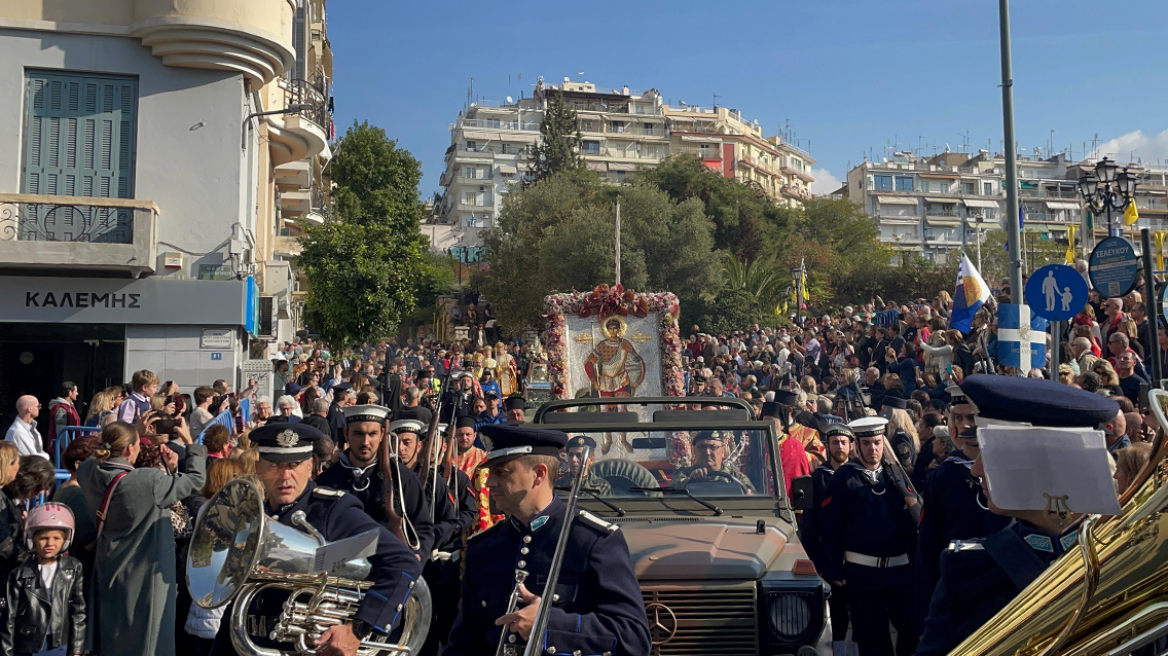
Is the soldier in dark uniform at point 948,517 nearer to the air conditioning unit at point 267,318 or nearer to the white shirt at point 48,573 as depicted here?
the white shirt at point 48,573

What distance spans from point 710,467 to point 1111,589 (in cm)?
414

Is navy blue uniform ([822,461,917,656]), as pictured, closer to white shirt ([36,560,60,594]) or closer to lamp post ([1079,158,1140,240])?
white shirt ([36,560,60,594])

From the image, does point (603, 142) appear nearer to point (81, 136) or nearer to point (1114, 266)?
point (81, 136)

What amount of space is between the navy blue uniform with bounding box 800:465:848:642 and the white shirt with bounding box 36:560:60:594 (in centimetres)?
446

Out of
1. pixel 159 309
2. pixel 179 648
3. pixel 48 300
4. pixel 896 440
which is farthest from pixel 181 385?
pixel 896 440

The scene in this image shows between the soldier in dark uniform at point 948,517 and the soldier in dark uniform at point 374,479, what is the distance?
8.76 ft

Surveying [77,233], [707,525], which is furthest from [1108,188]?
[77,233]

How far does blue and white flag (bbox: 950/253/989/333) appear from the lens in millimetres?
14234

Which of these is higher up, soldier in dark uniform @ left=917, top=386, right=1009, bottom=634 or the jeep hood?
soldier in dark uniform @ left=917, top=386, right=1009, bottom=634

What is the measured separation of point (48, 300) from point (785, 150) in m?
101

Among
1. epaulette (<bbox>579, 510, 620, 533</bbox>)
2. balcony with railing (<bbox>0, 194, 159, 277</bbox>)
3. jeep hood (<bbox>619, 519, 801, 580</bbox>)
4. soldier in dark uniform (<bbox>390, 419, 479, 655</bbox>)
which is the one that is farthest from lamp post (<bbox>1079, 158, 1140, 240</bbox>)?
balcony with railing (<bbox>0, 194, 159, 277</bbox>)

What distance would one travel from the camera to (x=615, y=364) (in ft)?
42.2

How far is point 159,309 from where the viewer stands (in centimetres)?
1689

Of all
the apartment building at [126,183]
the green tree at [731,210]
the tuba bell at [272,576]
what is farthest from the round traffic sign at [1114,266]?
the green tree at [731,210]
